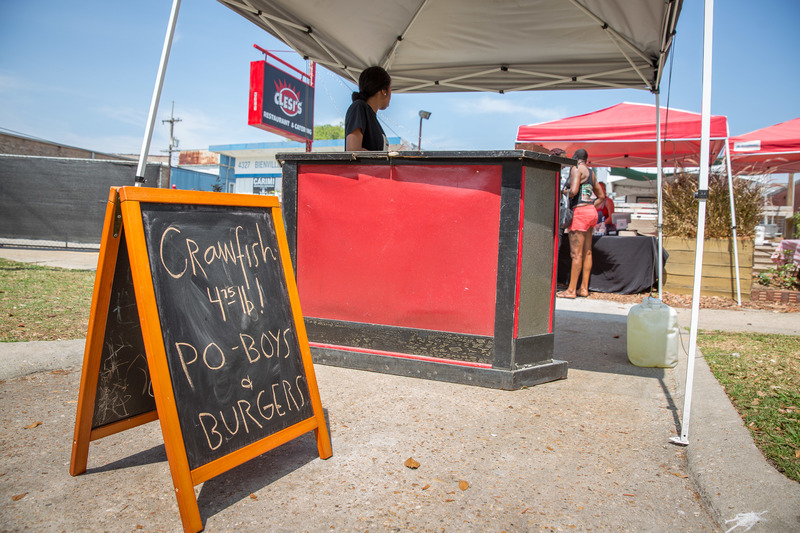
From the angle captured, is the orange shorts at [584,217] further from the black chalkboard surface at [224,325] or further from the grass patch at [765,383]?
the black chalkboard surface at [224,325]

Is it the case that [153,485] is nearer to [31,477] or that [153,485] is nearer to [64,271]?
[31,477]

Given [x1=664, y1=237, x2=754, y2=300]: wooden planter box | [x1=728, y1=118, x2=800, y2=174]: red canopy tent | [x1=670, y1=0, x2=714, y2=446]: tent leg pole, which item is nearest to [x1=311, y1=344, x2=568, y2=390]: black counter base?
[x1=670, y1=0, x2=714, y2=446]: tent leg pole

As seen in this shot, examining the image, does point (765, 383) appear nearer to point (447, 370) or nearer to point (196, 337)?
point (447, 370)

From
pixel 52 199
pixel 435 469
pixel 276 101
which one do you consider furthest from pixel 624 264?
pixel 276 101

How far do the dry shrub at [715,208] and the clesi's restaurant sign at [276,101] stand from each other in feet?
64.2

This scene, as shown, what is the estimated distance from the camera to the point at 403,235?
3.58 m

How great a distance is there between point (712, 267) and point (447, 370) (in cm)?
652

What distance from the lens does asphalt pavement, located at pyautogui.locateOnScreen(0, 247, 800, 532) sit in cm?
187

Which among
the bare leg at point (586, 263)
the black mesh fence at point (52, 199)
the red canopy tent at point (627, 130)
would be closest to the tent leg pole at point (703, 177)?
the bare leg at point (586, 263)

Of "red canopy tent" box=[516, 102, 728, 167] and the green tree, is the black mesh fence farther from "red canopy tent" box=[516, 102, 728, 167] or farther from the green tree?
the green tree

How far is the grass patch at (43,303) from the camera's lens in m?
4.09

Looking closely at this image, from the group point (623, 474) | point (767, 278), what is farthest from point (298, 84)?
point (623, 474)

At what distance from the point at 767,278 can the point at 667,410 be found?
8872mm

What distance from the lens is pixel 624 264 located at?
27.2ft
